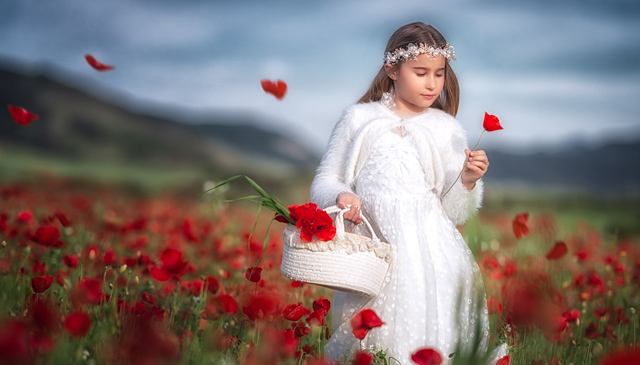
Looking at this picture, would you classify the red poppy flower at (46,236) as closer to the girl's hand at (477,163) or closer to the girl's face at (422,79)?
the girl's face at (422,79)

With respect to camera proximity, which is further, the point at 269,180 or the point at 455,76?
the point at 269,180

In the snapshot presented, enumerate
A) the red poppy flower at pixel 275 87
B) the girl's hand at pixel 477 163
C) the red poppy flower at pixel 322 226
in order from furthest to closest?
the red poppy flower at pixel 275 87 → the girl's hand at pixel 477 163 → the red poppy flower at pixel 322 226

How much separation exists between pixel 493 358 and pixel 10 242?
2371 millimetres

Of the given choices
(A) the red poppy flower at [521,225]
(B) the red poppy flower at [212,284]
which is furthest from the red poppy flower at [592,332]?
(B) the red poppy flower at [212,284]

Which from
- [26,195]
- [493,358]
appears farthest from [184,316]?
[26,195]

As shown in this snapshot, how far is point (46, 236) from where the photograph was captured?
2584 mm

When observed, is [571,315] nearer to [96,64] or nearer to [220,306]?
[220,306]

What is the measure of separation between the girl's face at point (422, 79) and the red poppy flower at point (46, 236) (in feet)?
5.30

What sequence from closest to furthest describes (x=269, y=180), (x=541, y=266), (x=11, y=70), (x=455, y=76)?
(x=455, y=76) → (x=541, y=266) → (x=269, y=180) → (x=11, y=70)

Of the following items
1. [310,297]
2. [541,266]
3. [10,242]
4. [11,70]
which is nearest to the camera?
[10,242]

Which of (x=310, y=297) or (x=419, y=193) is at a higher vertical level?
(x=419, y=193)

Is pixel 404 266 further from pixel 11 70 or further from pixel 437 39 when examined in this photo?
pixel 11 70

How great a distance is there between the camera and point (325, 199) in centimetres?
243

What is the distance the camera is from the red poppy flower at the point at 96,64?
2.72 m
